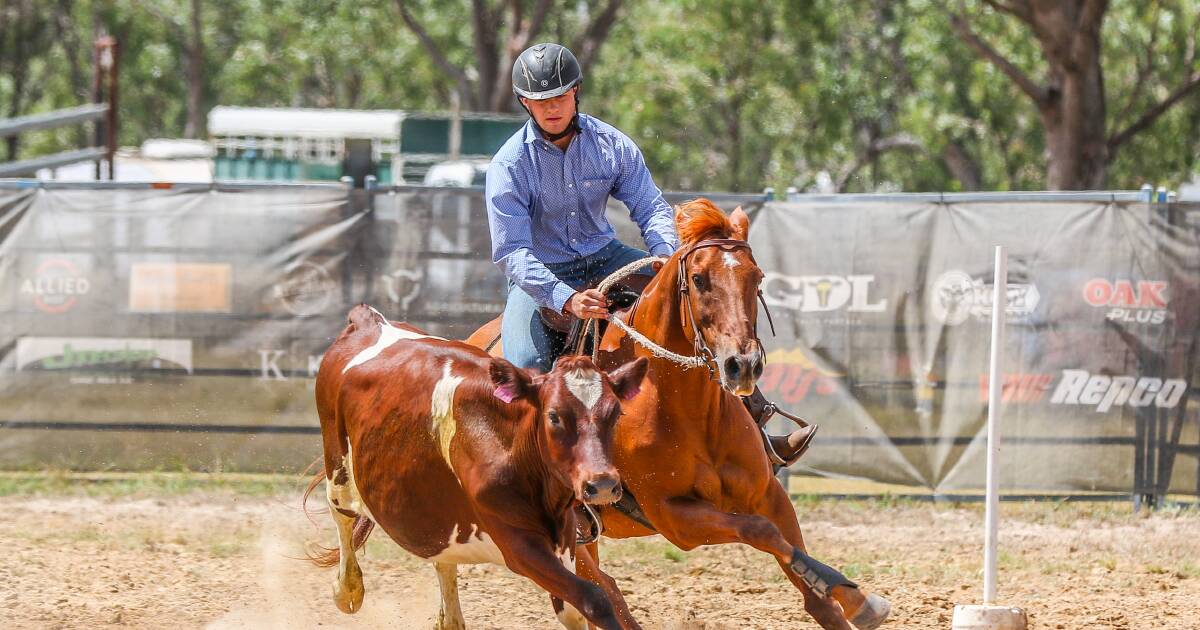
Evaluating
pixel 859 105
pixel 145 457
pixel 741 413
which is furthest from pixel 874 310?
pixel 859 105

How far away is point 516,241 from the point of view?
5938mm

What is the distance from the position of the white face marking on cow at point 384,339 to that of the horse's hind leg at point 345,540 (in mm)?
476

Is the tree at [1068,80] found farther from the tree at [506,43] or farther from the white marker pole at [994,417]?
the white marker pole at [994,417]

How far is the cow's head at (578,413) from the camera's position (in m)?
4.42

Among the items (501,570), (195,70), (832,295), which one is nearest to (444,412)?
(501,570)

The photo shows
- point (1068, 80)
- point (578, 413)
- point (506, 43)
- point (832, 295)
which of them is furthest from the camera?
point (506, 43)

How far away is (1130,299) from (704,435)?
548 cm

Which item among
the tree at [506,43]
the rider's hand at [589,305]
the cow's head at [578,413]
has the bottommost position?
the cow's head at [578,413]

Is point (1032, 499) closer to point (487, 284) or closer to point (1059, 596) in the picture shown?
point (1059, 596)

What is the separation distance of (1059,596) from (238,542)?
493 centimetres

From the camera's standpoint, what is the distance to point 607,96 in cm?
3788

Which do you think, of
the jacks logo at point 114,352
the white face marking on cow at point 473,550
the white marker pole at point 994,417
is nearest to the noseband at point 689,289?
the white face marking on cow at point 473,550

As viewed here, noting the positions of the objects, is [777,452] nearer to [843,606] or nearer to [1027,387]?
[843,606]

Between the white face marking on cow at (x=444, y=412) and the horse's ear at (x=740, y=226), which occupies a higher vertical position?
the horse's ear at (x=740, y=226)
